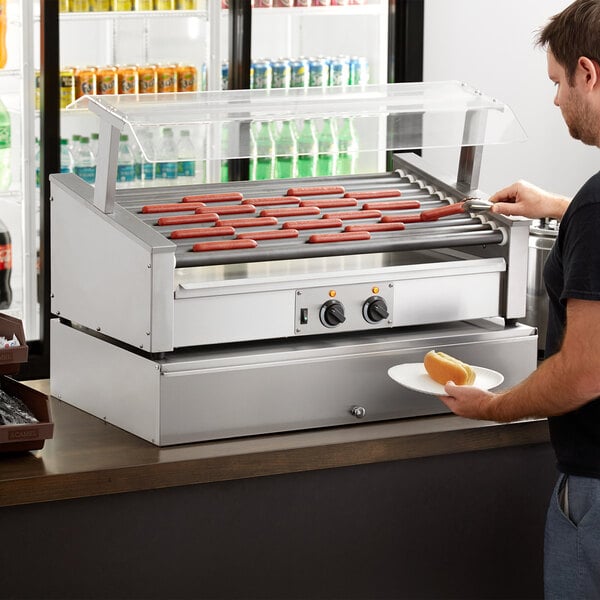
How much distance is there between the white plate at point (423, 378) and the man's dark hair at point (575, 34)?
0.61 m

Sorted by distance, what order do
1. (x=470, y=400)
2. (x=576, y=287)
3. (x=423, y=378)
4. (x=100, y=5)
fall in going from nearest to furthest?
(x=576, y=287)
(x=470, y=400)
(x=423, y=378)
(x=100, y=5)

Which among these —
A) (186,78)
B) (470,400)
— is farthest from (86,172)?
(470,400)

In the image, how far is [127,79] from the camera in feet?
15.6

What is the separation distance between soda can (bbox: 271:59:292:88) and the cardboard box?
3.04 m

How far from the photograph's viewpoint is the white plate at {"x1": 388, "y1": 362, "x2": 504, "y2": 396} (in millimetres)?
2117

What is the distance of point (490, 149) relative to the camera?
513cm

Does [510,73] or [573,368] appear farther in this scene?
[510,73]

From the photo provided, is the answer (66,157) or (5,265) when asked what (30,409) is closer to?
(5,265)

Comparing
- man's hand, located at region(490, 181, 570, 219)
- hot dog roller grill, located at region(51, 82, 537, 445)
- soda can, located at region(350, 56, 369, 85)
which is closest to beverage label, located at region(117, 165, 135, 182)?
soda can, located at region(350, 56, 369, 85)

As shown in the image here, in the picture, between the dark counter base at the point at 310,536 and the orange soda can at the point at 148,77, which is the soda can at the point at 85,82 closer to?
the orange soda can at the point at 148,77

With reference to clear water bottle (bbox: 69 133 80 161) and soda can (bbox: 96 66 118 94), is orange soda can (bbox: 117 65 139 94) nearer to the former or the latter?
soda can (bbox: 96 66 118 94)

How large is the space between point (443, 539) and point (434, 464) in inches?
6.9

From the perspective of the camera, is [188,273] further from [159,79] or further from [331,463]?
[159,79]

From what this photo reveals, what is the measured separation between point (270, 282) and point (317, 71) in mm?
3065
